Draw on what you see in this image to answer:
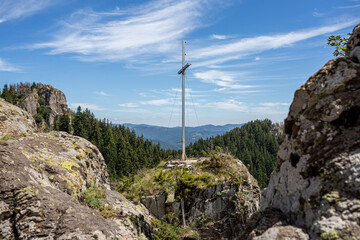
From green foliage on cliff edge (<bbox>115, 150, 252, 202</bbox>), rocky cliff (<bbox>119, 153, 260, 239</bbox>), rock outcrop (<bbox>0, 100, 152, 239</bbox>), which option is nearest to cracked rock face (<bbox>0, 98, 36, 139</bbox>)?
rock outcrop (<bbox>0, 100, 152, 239</bbox>)

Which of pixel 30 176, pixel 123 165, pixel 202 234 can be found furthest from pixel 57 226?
pixel 123 165

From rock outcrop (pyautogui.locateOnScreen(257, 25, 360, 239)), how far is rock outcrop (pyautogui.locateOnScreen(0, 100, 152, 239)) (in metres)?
4.07

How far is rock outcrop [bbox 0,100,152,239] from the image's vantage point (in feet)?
16.3

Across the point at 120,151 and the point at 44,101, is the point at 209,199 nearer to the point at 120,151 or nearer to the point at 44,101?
the point at 120,151

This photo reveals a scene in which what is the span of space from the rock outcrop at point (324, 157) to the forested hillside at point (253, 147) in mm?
95269

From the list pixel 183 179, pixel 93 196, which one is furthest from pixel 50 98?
pixel 93 196

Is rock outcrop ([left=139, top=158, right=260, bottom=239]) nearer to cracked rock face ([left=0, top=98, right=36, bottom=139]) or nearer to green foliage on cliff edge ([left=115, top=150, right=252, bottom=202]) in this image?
green foliage on cliff edge ([left=115, top=150, right=252, bottom=202])

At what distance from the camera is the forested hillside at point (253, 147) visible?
122250 mm

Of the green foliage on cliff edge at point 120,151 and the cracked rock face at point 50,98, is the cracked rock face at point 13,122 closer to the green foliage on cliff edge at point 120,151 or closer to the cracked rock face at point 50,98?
the green foliage on cliff edge at point 120,151

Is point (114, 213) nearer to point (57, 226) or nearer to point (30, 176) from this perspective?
point (57, 226)

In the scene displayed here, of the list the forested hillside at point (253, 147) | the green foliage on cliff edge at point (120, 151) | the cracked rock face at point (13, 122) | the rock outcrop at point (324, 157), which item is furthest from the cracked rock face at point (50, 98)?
the rock outcrop at point (324, 157)

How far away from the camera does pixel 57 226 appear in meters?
5.01

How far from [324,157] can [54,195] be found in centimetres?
618

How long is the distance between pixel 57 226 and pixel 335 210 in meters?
5.43
